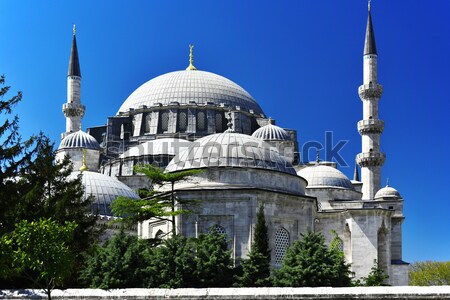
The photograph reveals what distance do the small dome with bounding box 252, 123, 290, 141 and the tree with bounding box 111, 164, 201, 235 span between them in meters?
13.1

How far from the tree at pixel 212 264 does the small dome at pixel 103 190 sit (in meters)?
11.2

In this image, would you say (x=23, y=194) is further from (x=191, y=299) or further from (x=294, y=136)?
(x=294, y=136)

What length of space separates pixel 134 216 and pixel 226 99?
65.7ft

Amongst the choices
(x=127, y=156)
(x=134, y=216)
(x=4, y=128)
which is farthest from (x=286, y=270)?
(x=127, y=156)

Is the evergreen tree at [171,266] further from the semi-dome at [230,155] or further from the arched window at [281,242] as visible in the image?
the semi-dome at [230,155]

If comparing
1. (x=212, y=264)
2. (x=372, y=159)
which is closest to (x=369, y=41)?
(x=372, y=159)

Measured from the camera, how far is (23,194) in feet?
71.1

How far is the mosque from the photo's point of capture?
27.4 metres

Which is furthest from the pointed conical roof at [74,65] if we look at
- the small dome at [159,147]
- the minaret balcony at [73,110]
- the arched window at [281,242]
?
the arched window at [281,242]

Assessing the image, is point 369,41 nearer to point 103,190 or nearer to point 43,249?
point 103,190

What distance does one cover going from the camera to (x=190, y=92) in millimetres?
44250

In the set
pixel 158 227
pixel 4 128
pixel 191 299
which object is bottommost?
pixel 191 299

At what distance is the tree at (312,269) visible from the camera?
70.4 ft

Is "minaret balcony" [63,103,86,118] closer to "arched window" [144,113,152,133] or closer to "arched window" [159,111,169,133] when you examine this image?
"arched window" [144,113,152,133]
